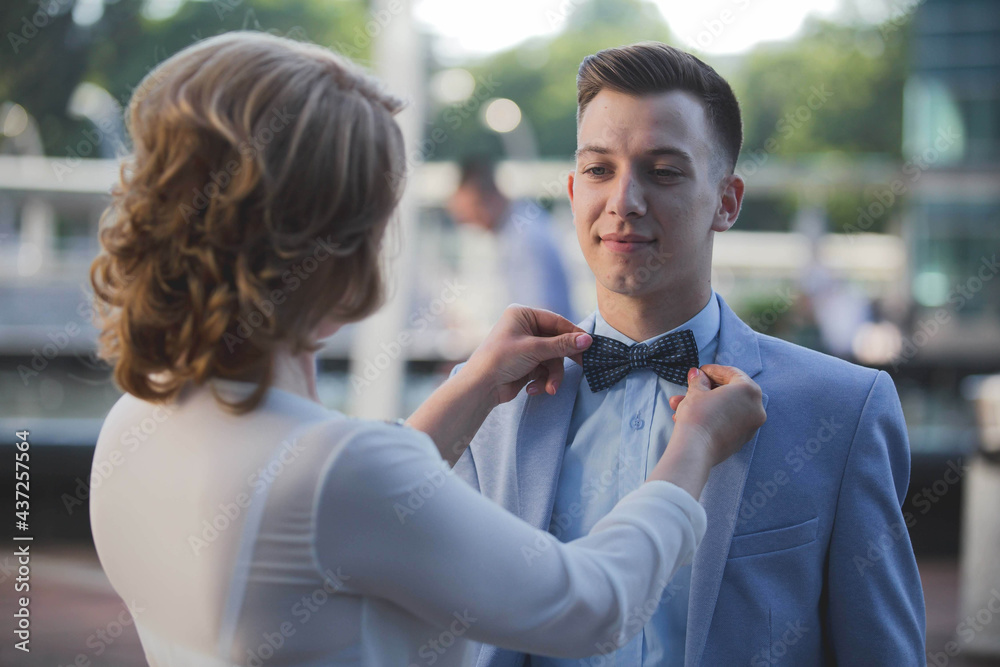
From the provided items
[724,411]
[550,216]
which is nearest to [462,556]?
[724,411]

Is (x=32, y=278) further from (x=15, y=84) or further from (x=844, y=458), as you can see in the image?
(x=844, y=458)

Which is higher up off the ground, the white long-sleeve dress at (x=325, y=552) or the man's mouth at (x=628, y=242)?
the man's mouth at (x=628, y=242)

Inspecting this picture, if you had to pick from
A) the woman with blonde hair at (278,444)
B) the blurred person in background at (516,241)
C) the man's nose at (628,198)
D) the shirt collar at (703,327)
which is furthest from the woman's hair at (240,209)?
the blurred person in background at (516,241)

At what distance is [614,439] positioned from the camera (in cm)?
210

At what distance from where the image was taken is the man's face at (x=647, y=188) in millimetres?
1996

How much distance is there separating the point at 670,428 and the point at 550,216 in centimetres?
926

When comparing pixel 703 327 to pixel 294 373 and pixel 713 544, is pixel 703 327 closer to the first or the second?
pixel 713 544

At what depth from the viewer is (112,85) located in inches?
546

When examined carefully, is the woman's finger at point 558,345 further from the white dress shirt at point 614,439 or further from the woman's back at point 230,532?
the woman's back at point 230,532

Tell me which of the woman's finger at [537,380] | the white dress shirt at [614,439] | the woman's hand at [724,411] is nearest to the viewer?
the woman's hand at [724,411]

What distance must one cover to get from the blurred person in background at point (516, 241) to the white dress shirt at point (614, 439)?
328 centimetres

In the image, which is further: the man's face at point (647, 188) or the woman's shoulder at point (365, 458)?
the man's face at point (647, 188)

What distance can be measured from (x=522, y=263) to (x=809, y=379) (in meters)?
3.81

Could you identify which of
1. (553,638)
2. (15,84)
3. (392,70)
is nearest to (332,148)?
(553,638)
